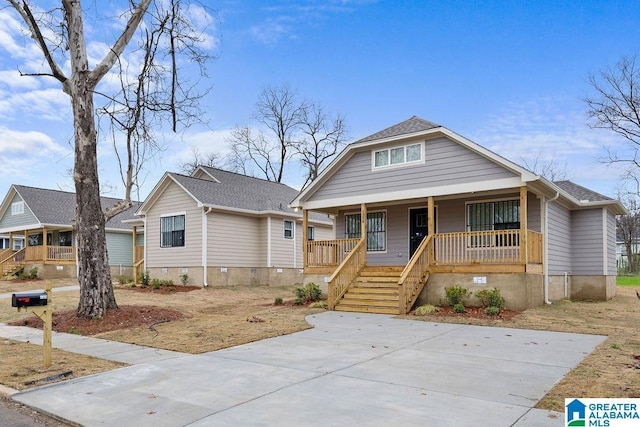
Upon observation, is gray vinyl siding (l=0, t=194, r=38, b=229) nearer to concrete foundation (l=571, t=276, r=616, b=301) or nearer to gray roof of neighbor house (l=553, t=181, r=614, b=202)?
gray roof of neighbor house (l=553, t=181, r=614, b=202)

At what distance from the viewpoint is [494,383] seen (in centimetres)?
625

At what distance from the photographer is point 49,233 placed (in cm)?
3431

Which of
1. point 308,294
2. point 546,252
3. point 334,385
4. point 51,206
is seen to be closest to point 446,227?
point 546,252

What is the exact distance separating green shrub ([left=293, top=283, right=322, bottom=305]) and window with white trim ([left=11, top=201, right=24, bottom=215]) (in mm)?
24758

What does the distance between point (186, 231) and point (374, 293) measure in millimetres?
11528

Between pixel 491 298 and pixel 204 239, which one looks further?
pixel 204 239

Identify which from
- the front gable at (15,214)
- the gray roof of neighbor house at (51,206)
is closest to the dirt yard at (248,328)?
the gray roof of neighbor house at (51,206)

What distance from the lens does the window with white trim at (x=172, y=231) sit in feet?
76.9

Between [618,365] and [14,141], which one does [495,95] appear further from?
[14,141]

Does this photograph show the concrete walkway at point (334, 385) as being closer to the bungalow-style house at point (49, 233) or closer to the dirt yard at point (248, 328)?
the dirt yard at point (248, 328)

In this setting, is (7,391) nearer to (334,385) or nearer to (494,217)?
(334,385)

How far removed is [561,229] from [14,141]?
2760cm

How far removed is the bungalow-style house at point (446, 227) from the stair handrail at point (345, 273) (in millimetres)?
33

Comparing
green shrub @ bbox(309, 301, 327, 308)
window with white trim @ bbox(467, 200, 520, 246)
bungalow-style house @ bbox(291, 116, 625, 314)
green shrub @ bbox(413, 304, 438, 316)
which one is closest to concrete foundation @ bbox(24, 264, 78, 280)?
bungalow-style house @ bbox(291, 116, 625, 314)
